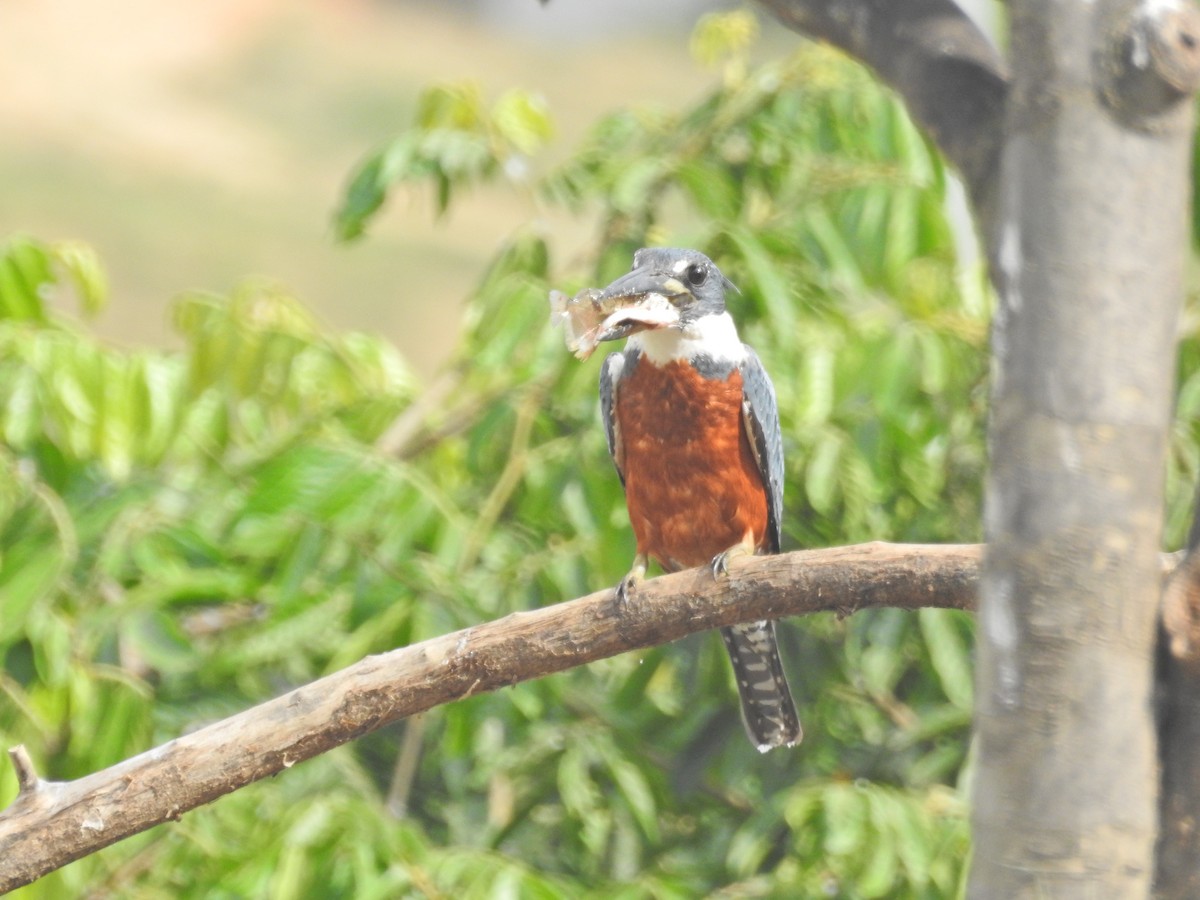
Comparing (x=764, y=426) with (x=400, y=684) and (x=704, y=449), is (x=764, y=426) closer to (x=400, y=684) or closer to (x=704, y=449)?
(x=704, y=449)

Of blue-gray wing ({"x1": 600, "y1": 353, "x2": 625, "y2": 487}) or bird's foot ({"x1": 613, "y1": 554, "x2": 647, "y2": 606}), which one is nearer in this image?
bird's foot ({"x1": 613, "y1": 554, "x2": 647, "y2": 606})

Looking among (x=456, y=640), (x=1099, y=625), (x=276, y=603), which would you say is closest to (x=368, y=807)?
(x=276, y=603)

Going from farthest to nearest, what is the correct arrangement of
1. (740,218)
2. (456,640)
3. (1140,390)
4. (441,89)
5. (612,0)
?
1. (612,0)
2. (441,89)
3. (740,218)
4. (456,640)
5. (1140,390)

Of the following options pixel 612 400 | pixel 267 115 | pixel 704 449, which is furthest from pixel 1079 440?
pixel 267 115

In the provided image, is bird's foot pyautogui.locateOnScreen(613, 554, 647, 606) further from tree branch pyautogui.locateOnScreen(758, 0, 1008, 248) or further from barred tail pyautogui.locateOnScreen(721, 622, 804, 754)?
tree branch pyautogui.locateOnScreen(758, 0, 1008, 248)

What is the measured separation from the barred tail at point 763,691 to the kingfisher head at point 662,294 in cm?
70

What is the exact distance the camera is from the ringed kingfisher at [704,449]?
264cm

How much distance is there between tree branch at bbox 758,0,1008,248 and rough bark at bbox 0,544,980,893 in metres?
0.51

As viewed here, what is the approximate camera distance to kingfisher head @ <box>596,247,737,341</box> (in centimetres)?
233

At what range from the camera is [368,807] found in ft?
8.25

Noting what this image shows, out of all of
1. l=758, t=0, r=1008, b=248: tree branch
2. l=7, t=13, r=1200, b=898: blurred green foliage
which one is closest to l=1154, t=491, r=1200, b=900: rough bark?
l=758, t=0, r=1008, b=248: tree branch

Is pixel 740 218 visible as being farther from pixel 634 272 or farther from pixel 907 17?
pixel 907 17

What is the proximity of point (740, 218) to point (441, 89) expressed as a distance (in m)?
0.92

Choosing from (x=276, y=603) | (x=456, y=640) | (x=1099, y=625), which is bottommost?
(x=276, y=603)
